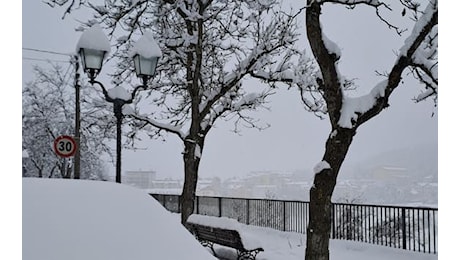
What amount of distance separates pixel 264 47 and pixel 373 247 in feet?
17.0

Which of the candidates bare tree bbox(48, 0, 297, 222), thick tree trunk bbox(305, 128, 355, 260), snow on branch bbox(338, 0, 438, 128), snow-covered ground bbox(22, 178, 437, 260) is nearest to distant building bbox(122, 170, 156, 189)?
bare tree bbox(48, 0, 297, 222)

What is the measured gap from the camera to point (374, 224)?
904 cm

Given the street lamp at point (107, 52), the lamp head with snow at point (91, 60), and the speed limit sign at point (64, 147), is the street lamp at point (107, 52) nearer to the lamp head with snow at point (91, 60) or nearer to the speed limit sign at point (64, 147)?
the lamp head with snow at point (91, 60)

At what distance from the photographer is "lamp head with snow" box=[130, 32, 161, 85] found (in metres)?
7.27

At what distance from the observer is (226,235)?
767 cm

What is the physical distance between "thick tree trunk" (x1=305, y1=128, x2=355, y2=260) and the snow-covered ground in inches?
150

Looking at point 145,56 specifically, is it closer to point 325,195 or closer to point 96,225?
point 325,195

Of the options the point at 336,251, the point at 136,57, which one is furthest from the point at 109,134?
the point at 336,251

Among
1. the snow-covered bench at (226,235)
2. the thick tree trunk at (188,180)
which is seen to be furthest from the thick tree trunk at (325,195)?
the thick tree trunk at (188,180)

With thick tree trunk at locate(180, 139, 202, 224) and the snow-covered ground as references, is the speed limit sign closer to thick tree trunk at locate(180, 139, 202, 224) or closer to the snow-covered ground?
thick tree trunk at locate(180, 139, 202, 224)

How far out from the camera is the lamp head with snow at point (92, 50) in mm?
6957

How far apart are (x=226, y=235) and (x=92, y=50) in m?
3.86

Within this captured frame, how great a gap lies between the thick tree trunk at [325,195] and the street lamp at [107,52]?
10.1ft
